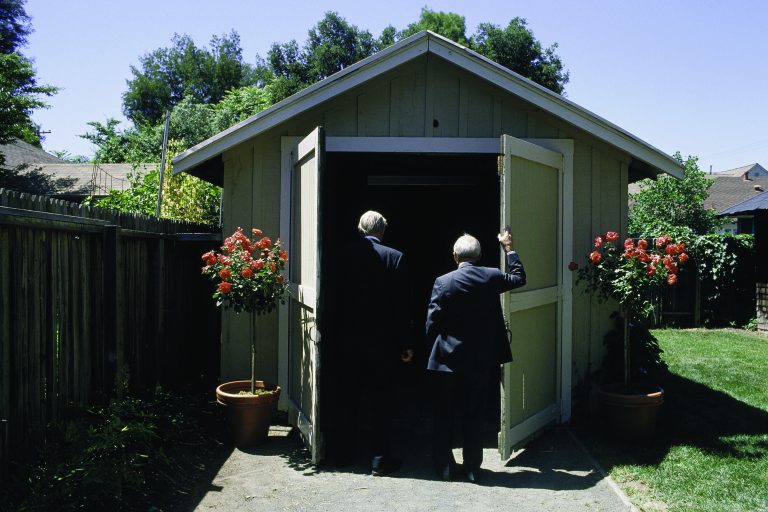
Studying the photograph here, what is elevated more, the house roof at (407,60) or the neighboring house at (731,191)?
the neighboring house at (731,191)

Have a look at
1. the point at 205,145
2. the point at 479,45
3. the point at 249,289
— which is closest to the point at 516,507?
the point at 249,289

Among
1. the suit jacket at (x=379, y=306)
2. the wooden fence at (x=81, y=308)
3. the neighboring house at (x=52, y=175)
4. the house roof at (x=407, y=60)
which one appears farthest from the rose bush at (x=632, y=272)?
the neighboring house at (x=52, y=175)

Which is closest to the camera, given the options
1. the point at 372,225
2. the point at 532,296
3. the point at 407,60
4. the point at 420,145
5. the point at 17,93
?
Result: the point at 372,225

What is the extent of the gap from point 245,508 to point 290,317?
2116 millimetres

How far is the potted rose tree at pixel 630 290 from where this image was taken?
5.59 metres

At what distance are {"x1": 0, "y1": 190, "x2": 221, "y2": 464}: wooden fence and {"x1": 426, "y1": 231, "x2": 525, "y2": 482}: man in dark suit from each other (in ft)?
8.03

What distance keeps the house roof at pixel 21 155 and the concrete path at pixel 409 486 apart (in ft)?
85.1

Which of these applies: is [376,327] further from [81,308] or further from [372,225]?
[81,308]

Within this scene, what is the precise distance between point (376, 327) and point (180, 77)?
52913 millimetres

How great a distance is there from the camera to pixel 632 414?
5.58 meters

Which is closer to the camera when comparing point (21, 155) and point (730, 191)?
point (21, 155)

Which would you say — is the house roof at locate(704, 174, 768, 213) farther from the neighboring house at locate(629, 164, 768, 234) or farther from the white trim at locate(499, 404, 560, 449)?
the white trim at locate(499, 404, 560, 449)

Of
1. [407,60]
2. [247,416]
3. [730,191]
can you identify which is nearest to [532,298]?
[407,60]

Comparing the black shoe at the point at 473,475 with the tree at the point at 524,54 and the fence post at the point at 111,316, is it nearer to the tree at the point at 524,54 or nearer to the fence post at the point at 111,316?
the fence post at the point at 111,316
